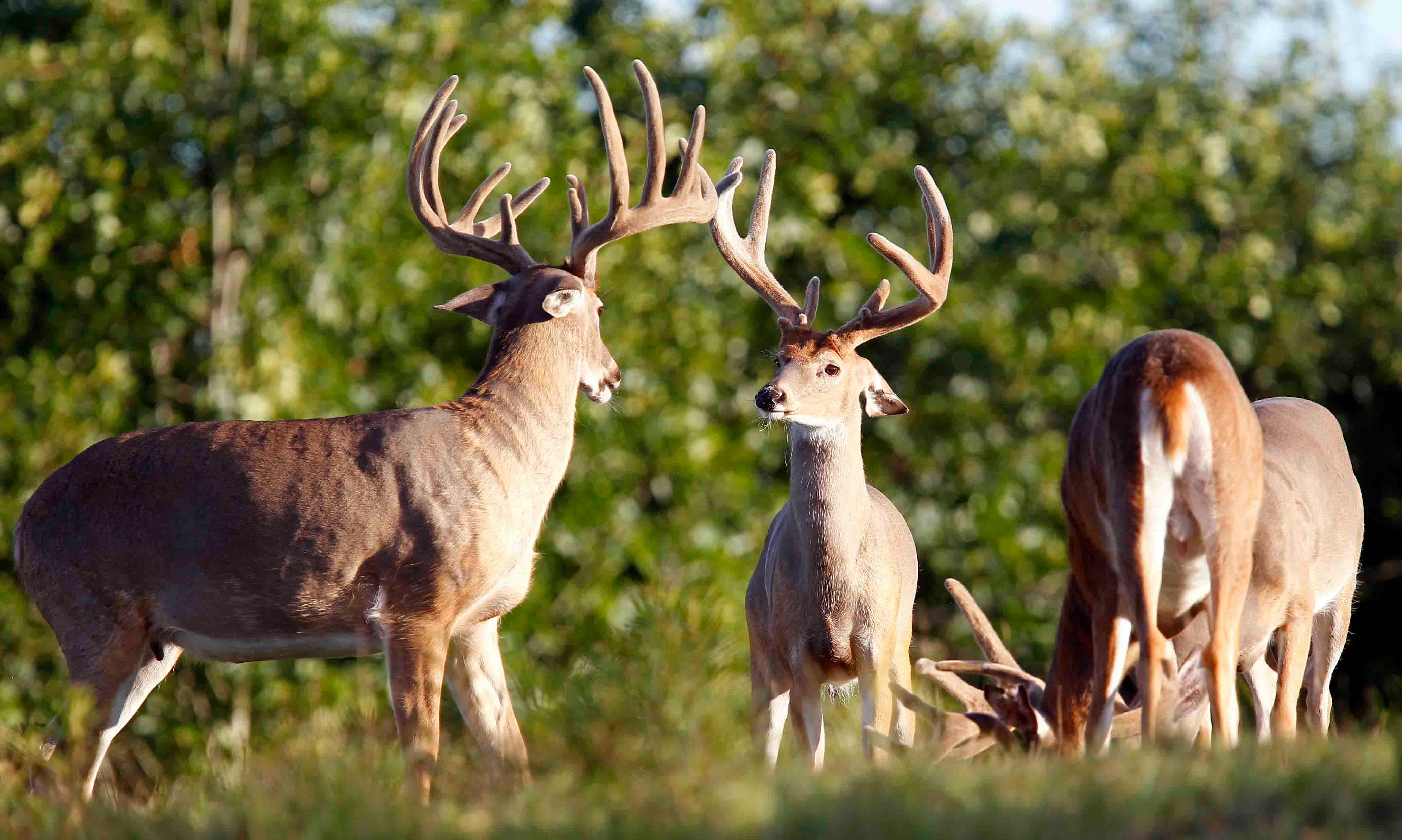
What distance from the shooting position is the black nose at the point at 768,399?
18.4 ft

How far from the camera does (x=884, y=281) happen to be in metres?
5.82

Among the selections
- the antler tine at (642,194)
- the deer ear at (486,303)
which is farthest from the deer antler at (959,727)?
the deer ear at (486,303)

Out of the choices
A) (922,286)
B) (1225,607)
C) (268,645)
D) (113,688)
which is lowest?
(113,688)

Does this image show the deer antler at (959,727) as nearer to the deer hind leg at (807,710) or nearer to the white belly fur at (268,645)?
the deer hind leg at (807,710)

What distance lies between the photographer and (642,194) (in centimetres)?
617

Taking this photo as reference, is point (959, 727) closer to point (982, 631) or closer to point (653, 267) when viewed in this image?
point (982, 631)

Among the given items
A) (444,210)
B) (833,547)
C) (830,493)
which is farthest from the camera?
(444,210)

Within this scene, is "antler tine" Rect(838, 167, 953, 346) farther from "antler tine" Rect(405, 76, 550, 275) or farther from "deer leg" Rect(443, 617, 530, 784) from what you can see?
"deer leg" Rect(443, 617, 530, 784)

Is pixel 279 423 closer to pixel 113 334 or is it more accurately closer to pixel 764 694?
pixel 764 694

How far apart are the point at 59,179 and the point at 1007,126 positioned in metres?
6.49

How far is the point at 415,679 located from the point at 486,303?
1.51 m

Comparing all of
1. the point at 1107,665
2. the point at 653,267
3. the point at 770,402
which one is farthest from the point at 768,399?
the point at 653,267

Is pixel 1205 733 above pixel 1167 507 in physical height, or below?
below

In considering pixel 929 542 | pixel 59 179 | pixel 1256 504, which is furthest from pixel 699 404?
pixel 1256 504
